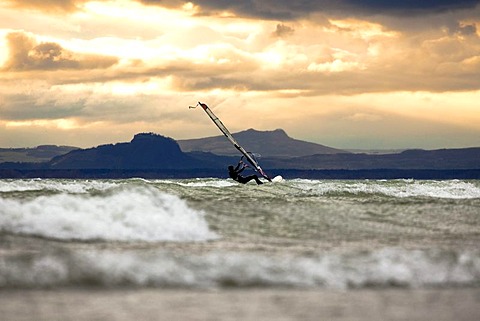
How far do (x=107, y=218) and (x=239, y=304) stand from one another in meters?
5.56

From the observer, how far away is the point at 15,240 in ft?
40.0

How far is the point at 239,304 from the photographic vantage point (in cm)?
851

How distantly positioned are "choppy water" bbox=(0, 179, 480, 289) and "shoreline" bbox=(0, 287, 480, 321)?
42 centimetres

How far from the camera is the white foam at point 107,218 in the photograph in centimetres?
1292

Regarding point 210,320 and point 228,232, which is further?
point 228,232

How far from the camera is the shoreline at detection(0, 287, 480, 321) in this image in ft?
25.7

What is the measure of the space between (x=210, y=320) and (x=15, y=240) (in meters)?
5.56

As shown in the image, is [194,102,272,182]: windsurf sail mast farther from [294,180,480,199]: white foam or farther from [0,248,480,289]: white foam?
[0,248,480,289]: white foam

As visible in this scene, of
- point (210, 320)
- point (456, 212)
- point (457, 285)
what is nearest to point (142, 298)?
point (210, 320)

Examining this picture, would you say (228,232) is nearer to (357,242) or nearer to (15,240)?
(357,242)

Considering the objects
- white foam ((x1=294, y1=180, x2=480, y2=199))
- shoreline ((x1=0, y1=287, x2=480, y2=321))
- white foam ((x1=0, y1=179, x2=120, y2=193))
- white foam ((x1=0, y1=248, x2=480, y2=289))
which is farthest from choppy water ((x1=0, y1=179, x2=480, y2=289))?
white foam ((x1=0, y1=179, x2=120, y2=193))

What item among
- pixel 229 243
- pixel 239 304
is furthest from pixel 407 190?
pixel 239 304

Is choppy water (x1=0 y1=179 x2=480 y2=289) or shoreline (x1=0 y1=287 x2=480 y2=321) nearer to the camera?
shoreline (x1=0 y1=287 x2=480 y2=321)

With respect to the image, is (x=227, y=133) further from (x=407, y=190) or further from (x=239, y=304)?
(x=239, y=304)
